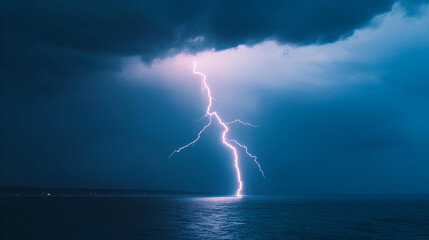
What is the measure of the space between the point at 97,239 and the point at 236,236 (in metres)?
9.28

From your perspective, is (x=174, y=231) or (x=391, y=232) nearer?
(x=174, y=231)

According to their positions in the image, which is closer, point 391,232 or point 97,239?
point 97,239

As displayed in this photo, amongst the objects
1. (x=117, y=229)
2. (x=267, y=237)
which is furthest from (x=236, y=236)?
(x=117, y=229)

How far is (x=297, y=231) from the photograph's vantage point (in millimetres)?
28594

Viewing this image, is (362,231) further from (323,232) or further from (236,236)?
(236,236)

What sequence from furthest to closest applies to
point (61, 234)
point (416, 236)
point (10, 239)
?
point (416, 236)
point (61, 234)
point (10, 239)

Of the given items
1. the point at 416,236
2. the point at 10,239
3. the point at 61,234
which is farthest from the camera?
the point at 416,236

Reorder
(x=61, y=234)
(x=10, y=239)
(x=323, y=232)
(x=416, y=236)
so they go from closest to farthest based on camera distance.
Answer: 1. (x=10, y=239)
2. (x=61, y=234)
3. (x=416, y=236)
4. (x=323, y=232)

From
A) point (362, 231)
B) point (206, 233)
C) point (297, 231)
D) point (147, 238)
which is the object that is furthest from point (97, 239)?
point (362, 231)

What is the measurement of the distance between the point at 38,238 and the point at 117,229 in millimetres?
6216

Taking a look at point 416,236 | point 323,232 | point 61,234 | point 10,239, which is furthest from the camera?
point 323,232

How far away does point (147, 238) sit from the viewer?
2281cm

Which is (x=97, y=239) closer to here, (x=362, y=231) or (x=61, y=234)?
(x=61, y=234)

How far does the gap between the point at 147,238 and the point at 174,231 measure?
12.9ft
